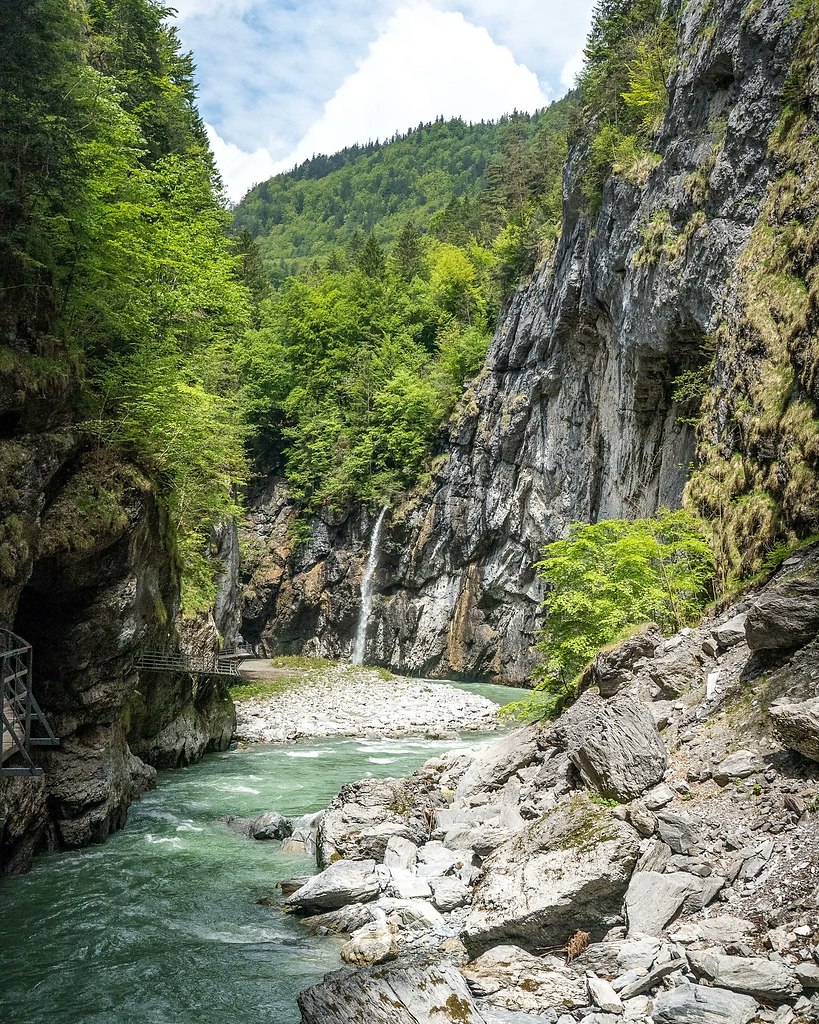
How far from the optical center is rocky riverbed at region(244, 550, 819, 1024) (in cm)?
611

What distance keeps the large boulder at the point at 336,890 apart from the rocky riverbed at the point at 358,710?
1464 centimetres

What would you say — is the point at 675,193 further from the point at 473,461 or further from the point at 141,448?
the point at 473,461

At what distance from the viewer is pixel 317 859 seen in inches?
482

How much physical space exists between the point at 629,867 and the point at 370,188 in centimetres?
15774

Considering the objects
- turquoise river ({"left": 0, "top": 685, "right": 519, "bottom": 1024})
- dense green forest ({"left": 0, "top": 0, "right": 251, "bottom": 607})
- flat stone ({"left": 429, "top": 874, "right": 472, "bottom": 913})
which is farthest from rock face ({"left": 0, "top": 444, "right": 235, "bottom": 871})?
→ flat stone ({"left": 429, "top": 874, "right": 472, "bottom": 913})

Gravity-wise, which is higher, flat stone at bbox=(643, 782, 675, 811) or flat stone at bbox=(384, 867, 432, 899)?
flat stone at bbox=(643, 782, 675, 811)

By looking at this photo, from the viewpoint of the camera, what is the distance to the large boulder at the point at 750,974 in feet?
17.8

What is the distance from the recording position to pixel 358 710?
2950 cm

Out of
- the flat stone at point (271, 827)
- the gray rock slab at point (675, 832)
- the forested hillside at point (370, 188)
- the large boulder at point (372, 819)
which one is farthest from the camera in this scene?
the forested hillside at point (370, 188)

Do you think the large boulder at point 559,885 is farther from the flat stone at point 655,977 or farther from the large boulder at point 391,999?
the large boulder at point 391,999

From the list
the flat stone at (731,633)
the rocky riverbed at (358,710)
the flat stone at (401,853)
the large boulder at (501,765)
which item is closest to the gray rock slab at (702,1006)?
the flat stone at (401,853)

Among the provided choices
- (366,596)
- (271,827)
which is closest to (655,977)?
(271,827)

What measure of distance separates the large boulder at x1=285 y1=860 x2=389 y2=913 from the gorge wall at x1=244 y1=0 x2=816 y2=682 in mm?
8421

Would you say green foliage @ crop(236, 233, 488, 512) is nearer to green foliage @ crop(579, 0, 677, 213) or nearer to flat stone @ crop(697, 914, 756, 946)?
green foliage @ crop(579, 0, 677, 213)
